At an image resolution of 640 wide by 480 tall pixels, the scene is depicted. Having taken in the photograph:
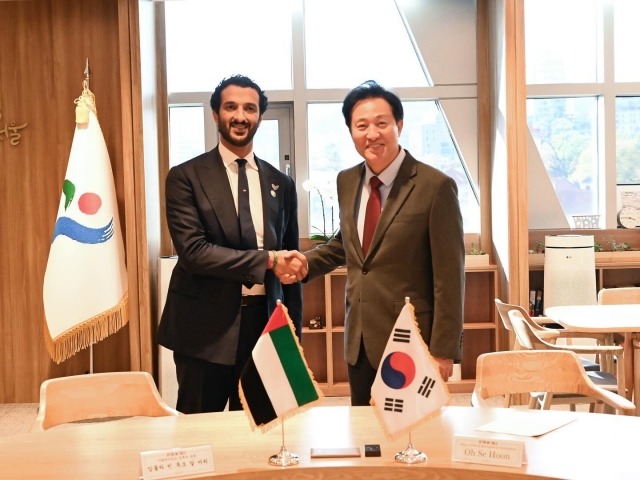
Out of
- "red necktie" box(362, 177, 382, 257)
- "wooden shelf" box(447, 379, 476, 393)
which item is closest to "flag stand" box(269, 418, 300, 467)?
"red necktie" box(362, 177, 382, 257)

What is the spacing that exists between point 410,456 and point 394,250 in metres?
0.95

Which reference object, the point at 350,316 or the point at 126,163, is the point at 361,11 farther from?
the point at 350,316

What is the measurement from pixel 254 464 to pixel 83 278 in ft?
11.8

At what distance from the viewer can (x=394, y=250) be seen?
267 centimetres

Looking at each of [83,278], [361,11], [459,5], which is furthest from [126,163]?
[459,5]

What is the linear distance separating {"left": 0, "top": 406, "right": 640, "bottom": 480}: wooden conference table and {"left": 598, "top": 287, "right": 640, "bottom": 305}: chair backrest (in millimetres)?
3107

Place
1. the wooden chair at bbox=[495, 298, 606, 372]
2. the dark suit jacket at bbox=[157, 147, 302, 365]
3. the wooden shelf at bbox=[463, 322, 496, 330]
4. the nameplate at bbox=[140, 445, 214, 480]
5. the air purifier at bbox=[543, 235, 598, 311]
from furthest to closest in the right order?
the wooden shelf at bbox=[463, 322, 496, 330]
the air purifier at bbox=[543, 235, 598, 311]
the wooden chair at bbox=[495, 298, 606, 372]
the dark suit jacket at bbox=[157, 147, 302, 365]
the nameplate at bbox=[140, 445, 214, 480]

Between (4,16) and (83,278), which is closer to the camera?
(83,278)

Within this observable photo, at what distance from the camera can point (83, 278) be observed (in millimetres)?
5160

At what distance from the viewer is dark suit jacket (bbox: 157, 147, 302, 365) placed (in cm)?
307

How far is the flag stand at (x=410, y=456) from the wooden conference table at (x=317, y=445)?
19 mm

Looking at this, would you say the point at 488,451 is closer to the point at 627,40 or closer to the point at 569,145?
the point at 569,145

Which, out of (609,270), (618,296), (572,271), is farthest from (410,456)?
(609,270)

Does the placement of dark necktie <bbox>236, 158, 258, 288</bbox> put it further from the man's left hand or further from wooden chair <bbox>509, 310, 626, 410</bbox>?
wooden chair <bbox>509, 310, 626, 410</bbox>
